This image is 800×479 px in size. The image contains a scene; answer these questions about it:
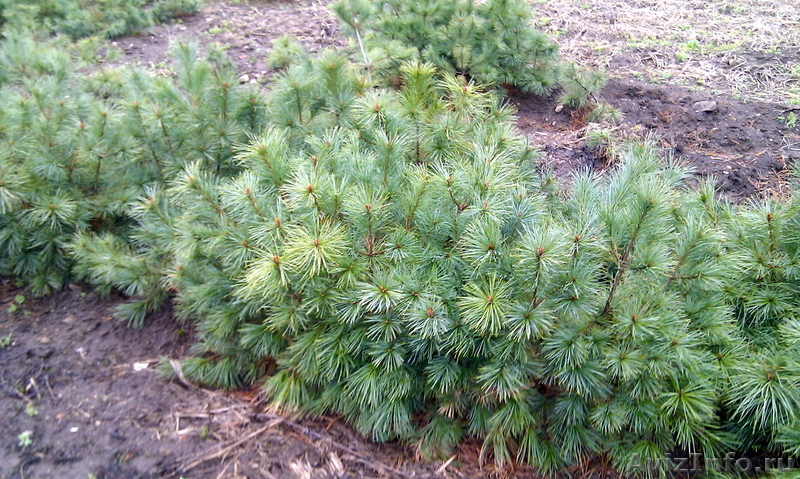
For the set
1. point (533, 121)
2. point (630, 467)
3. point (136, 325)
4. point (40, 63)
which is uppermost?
point (40, 63)

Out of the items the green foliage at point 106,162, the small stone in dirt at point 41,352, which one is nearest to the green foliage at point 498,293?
the green foliage at point 106,162

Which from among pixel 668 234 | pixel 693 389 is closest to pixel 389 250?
pixel 668 234

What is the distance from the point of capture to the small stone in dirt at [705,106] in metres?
4.70

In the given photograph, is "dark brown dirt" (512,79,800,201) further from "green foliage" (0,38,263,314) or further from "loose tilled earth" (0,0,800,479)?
"green foliage" (0,38,263,314)

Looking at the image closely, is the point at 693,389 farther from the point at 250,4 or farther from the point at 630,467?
the point at 250,4

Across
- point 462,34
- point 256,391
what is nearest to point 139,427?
point 256,391

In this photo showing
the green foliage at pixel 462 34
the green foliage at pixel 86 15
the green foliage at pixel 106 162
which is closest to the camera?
the green foliage at pixel 106 162

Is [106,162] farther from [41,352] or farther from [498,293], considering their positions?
[498,293]

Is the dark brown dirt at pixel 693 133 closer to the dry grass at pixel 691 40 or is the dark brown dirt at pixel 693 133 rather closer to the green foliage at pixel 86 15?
the dry grass at pixel 691 40

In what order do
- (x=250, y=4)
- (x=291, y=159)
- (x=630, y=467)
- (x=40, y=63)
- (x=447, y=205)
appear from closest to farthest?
1. (x=630, y=467)
2. (x=447, y=205)
3. (x=291, y=159)
4. (x=40, y=63)
5. (x=250, y=4)

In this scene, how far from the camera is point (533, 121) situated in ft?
16.1

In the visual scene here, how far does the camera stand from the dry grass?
517 cm

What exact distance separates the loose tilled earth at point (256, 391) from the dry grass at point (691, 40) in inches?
0.9

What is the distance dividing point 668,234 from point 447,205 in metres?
0.87
